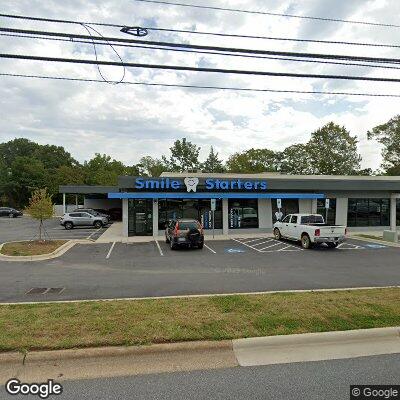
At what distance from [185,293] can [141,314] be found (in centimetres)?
227

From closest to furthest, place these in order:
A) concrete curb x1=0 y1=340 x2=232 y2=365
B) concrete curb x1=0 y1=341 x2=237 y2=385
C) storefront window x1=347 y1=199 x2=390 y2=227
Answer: concrete curb x1=0 y1=341 x2=237 y2=385, concrete curb x1=0 y1=340 x2=232 y2=365, storefront window x1=347 y1=199 x2=390 y2=227

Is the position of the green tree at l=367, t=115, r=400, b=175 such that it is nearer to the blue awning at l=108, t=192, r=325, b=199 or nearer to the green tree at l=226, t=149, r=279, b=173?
the green tree at l=226, t=149, r=279, b=173

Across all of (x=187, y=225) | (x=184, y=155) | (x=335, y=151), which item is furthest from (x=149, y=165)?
(x=187, y=225)

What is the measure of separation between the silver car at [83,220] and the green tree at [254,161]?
39253mm

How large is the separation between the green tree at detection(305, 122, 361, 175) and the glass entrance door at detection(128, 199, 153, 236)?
151 feet

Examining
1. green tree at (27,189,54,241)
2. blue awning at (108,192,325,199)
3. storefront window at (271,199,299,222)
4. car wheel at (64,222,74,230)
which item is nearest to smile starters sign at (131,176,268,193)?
blue awning at (108,192,325,199)

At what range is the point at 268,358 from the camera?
4.80 meters

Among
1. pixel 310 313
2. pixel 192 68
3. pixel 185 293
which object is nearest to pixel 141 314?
pixel 185 293

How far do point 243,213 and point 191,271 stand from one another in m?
13.6

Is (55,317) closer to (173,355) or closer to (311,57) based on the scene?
(173,355)

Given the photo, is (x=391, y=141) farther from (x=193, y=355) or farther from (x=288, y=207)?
(x=193, y=355)

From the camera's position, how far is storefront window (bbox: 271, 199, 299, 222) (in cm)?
2461

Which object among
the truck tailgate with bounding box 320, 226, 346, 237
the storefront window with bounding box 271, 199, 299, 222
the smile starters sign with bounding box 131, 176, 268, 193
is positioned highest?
the smile starters sign with bounding box 131, 176, 268, 193

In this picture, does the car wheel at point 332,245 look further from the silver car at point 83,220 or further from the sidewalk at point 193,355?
the silver car at point 83,220
